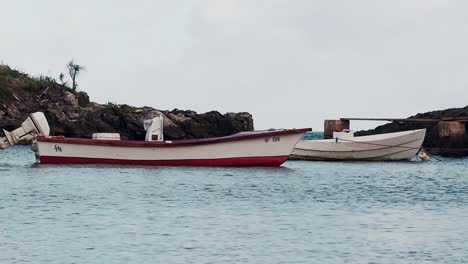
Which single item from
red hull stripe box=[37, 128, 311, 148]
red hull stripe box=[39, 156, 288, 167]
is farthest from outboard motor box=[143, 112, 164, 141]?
red hull stripe box=[39, 156, 288, 167]

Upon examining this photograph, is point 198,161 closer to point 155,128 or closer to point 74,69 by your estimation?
point 155,128

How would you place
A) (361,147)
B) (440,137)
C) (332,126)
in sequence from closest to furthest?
(361,147) → (332,126) → (440,137)

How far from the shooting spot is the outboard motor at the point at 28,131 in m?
56.6

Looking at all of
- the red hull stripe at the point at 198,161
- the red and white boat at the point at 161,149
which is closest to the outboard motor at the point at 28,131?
the red and white boat at the point at 161,149

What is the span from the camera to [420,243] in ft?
91.5

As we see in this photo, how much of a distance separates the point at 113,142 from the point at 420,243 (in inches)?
1218

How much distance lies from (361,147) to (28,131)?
26.0m

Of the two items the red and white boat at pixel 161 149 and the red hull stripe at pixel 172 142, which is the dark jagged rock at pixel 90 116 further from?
the red hull stripe at pixel 172 142

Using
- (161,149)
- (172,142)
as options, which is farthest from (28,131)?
(172,142)

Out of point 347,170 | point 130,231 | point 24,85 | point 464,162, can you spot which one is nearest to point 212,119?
point 24,85

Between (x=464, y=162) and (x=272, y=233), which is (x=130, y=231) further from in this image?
(x=464, y=162)

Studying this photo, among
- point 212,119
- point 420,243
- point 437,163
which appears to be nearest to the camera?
point 420,243

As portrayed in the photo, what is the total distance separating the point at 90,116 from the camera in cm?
11331

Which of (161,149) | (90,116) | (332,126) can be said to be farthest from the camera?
(90,116)
